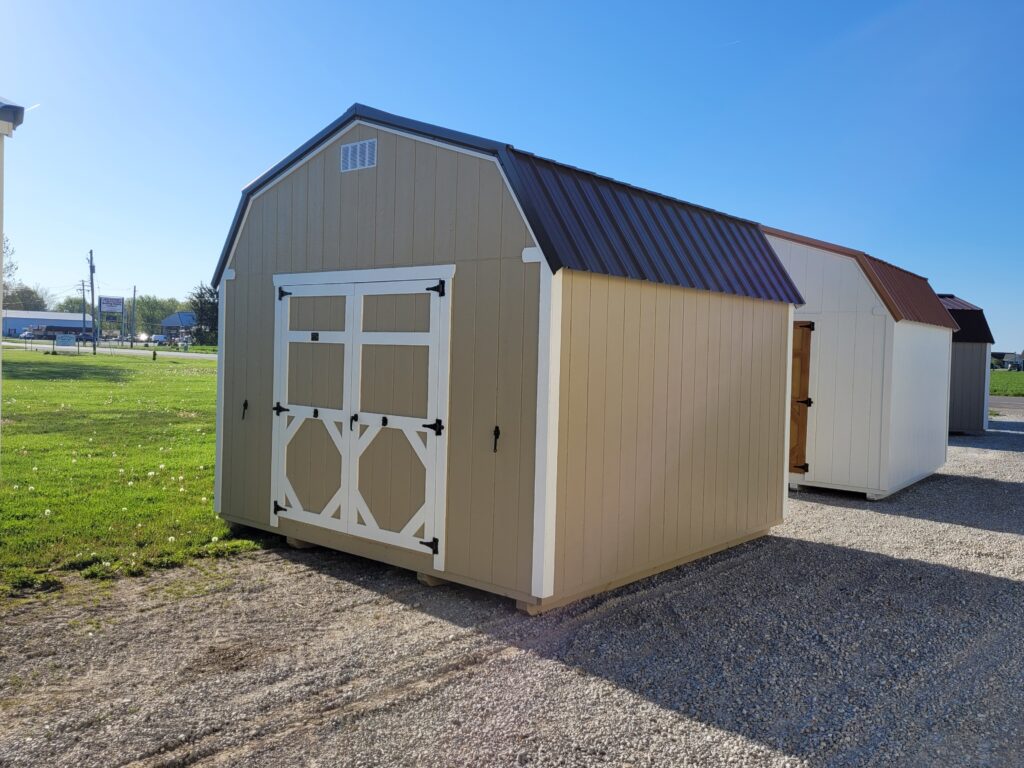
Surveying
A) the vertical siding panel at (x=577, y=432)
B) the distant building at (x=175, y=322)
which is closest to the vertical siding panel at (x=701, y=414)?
the vertical siding panel at (x=577, y=432)

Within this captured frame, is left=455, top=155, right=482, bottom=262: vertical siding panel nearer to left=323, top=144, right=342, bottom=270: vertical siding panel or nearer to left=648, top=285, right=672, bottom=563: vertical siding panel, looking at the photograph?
left=323, top=144, right=342, bottom=270: vertical siding panel

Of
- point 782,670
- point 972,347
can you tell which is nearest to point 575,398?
point 782,670

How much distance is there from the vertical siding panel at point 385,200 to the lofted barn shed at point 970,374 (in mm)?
16608

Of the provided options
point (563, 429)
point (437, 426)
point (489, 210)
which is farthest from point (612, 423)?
point (489, 210)

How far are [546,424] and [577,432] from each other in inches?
13.0

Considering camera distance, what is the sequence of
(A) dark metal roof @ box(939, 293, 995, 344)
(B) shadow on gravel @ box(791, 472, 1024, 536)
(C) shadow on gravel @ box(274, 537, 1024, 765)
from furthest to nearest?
1. (A) dark metal roof @ box(939, 293, 995, 344)
2. (B) shadow on gravel @ box(791, 472, 1024, 536)
3. (C) shadow on gravel @ box(274, 537, 1024, 765)

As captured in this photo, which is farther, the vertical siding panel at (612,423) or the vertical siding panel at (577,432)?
the vertical siding panel at (612,423)

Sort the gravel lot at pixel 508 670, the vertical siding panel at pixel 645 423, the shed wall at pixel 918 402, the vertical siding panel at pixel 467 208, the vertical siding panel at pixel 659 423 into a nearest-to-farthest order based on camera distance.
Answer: the gravel lot at pixel 508 670 < the vertical siding panel at pixel 467 208 < the vertical siding panel at pixel 645 423 < the vertical siding panel at pixel 659 423 < the shed wall at pixel 918 402

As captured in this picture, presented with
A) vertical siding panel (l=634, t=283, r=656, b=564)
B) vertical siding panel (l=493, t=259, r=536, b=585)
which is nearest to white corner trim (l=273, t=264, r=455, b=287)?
vertical siding panel (l=493, t=259, r=536, b=585)

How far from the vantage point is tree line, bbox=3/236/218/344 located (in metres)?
55.6

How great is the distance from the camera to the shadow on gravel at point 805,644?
361 centimetres

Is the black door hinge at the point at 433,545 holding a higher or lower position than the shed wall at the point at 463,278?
lower

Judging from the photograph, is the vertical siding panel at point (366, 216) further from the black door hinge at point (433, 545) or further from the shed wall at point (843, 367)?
the shed wall at point (843, 367)

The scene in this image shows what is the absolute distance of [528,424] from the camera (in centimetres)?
500
